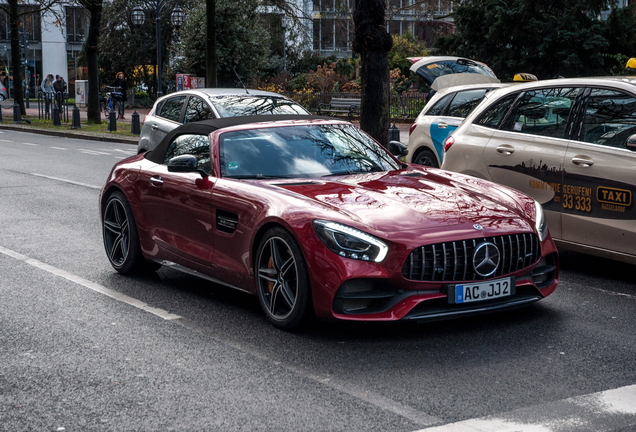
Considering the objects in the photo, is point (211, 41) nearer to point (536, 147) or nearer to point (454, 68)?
point (454, 68)

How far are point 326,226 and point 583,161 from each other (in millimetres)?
2909

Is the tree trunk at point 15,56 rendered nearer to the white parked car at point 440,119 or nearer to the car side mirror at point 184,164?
the white parked car at point 440,119

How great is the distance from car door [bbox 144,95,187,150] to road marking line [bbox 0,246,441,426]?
19.7 ft

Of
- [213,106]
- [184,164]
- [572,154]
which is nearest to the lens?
[184,164]

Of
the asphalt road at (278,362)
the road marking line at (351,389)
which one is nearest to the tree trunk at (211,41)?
the asphalt road at (278,362)

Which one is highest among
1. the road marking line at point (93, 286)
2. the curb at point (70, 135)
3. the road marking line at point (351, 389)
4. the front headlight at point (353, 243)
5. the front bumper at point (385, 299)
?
the curb at point (70, 135)

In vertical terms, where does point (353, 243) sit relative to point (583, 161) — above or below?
below

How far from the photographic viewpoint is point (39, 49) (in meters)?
72.2

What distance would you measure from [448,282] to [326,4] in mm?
45751

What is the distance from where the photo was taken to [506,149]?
25.8 feet

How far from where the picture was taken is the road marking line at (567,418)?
3850mm

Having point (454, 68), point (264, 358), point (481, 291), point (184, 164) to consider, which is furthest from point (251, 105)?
point (264, 358)

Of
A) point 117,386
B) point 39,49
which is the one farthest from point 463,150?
point 39,49

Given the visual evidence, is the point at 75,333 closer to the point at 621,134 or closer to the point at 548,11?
the point at 621,134
